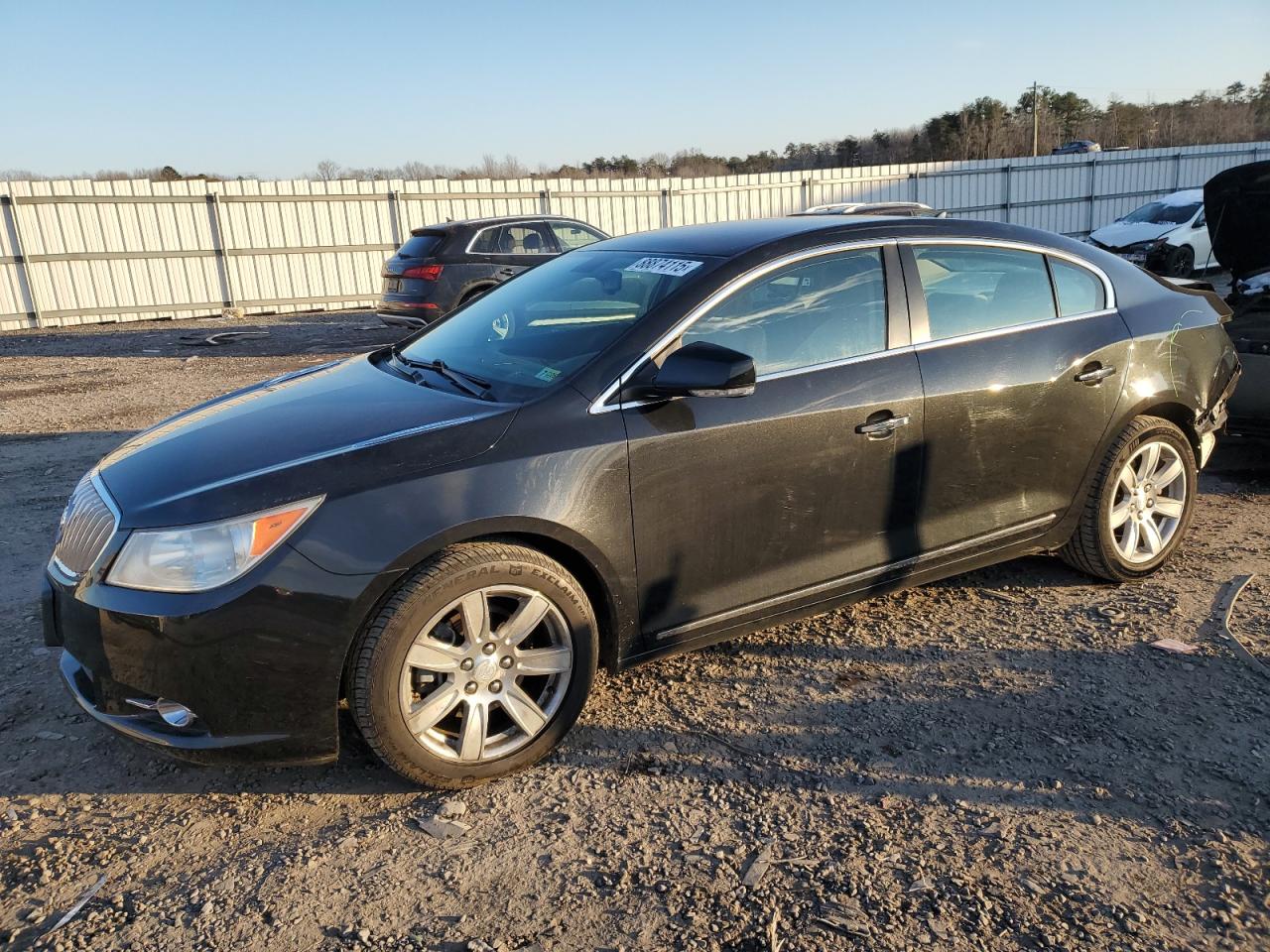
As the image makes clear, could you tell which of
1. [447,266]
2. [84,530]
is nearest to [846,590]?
[84,530]

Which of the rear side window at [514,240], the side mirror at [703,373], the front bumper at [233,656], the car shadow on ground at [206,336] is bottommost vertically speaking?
the car shadow on ground at [206,336]

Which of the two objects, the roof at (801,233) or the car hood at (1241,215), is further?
the car hood at (1241,215)

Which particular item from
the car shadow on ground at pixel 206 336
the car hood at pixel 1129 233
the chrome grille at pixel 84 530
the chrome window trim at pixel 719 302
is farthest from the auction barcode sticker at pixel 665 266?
the car hood at pixel 1129 233

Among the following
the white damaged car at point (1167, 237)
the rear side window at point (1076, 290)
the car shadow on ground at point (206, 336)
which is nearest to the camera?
the rear side window at point (1076, 290)

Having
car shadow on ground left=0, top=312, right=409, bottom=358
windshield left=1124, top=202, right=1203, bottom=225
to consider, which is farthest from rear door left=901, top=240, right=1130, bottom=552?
windshield left=1124, top=202, right=1203, bottom=225

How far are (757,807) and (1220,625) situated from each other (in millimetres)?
2364

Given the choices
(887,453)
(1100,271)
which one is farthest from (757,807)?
(1100,271)

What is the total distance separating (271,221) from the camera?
58.7ft

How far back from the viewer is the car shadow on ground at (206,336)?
12.9m

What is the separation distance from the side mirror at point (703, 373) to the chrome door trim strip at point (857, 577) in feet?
2.63

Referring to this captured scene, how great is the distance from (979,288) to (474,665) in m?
2.59

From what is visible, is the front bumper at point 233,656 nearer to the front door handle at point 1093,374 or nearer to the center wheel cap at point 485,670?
the center wheel cap at point 485,670

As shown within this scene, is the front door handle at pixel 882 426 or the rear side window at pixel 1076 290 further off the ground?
the rear side window at pixel 1076 290

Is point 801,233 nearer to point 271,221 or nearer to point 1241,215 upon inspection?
point 1241,215
